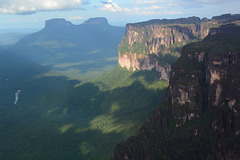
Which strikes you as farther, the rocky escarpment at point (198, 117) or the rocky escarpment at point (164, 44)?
the rocky escarpment at point (164, 44)

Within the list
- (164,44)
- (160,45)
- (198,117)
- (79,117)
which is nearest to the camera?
(198,117)

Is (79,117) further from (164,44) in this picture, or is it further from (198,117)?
(164,44)

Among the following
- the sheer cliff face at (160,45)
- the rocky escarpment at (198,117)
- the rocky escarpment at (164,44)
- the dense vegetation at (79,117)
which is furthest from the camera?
the sheer cliff face at (160,45)

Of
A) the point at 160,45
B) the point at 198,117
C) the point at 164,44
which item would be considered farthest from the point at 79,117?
the point at 164,44

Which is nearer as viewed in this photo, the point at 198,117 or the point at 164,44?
the point at 198,117

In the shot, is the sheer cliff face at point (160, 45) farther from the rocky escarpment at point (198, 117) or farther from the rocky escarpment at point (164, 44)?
the rocky escarpment at point (198, 117)

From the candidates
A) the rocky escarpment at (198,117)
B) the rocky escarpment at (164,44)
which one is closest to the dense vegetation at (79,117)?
the rocky escarpment at (164,44)

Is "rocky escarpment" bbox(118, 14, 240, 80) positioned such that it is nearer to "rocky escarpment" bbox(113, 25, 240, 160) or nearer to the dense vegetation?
the dense vegetation

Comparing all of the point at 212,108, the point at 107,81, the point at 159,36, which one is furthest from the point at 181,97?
the point at 107,81

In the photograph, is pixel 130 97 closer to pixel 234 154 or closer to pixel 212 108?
pixel 212 108

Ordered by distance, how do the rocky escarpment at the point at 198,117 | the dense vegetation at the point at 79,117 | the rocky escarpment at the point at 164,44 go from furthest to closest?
1. the rocky escarpment at the point at 164,44
2. the dense vegetation at the point at 79,117
3. the rocky escarpment at the point at 198,117
